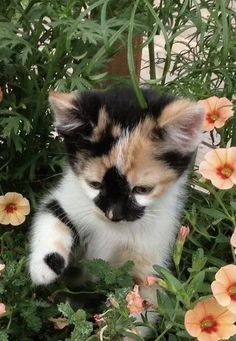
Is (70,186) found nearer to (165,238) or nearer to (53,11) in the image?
(165,238)

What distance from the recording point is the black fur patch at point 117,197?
59.1 inches

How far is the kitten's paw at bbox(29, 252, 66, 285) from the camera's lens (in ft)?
5.19

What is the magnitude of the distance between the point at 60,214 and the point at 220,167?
1.31 feet

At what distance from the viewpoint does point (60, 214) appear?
1727 millimetres

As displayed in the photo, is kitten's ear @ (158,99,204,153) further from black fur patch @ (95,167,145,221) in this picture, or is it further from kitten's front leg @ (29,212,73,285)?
kitten's front leg @ (29,212,73,285)

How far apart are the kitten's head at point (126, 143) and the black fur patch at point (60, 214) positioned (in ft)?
0.50

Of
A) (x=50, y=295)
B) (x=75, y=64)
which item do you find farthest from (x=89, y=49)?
(x=50, y=295)

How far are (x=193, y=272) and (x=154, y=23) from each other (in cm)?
64

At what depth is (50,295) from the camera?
1.73 m

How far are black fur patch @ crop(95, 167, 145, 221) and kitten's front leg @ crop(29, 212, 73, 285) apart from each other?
0.16 metres

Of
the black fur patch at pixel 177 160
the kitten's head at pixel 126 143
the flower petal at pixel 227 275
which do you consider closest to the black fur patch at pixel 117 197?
the kitten's head at pixel 126 143

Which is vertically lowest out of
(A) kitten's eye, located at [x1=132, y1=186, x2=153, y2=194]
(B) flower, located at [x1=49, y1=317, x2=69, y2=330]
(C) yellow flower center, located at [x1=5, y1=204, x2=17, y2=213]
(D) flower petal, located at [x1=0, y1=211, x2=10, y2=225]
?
(B) flower, located at [x1=49, y1=317, x2=69, y2=330]

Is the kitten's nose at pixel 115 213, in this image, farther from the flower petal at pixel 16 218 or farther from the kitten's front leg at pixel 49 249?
the flower petal at pixel 16 218

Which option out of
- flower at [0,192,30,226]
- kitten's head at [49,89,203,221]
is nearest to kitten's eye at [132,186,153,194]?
kitten's head at [49,89,203,221]
